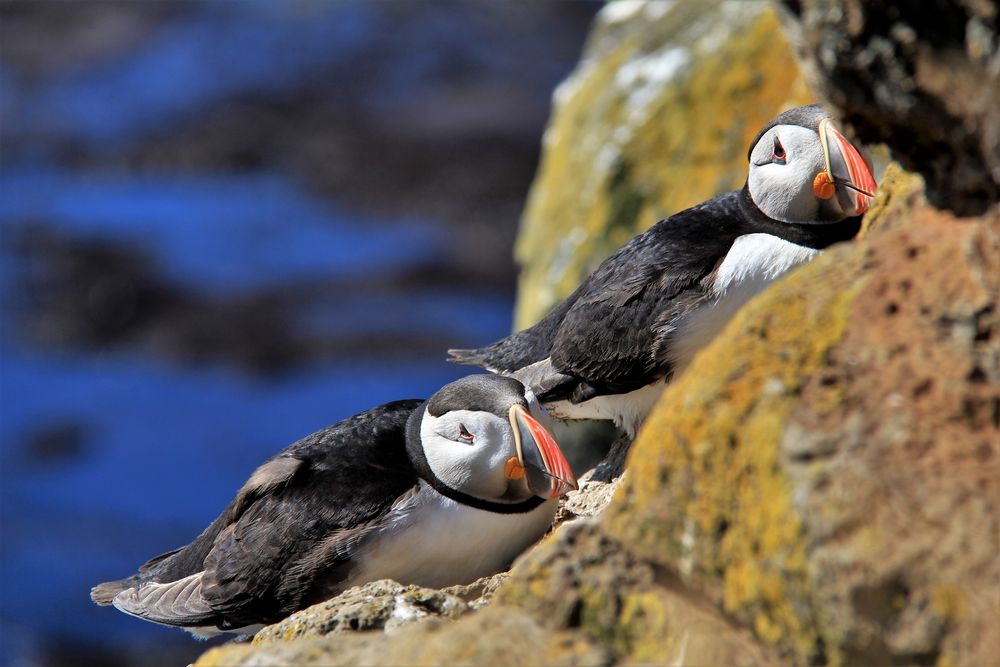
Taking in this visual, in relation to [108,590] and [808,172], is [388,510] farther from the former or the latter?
[808,172]

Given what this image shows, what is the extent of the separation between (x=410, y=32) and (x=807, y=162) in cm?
1258

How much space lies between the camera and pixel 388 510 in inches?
135

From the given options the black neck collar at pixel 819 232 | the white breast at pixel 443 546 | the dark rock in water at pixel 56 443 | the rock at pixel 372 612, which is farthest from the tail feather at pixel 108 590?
the dark rock in water at pixel 56 443

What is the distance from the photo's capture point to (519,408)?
10.7 ft

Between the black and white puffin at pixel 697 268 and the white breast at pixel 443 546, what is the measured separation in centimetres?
65

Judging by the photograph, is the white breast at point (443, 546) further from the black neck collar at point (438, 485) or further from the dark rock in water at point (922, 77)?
the dark rock in water at point (922, 77)

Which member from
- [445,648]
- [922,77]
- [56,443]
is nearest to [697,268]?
[922,77]

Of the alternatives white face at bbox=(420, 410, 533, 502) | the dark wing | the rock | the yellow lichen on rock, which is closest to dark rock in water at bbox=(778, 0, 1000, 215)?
the yellow lichen on rock

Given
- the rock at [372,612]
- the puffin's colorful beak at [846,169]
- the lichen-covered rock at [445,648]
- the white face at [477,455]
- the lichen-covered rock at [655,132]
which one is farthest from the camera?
the lichen-covered rock at [655,132]

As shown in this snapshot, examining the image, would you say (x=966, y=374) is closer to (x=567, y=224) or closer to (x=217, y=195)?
(x=567, y=224)

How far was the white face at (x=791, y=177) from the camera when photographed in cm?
348

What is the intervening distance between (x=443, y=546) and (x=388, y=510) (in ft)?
0.68

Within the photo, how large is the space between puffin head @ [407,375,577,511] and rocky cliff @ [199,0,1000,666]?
984 millimetres

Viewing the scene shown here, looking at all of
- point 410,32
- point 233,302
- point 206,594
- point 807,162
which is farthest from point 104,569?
point 807,162
